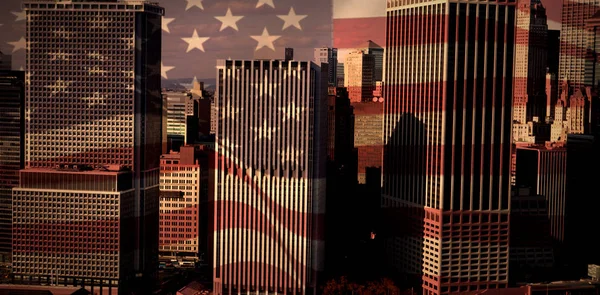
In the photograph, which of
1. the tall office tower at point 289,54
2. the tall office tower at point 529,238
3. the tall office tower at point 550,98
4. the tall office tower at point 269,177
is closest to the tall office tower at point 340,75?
the tall office tower at point 269,177

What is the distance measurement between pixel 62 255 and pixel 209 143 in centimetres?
298

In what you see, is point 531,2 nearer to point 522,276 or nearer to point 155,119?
point 522,276

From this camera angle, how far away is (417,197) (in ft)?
34.0

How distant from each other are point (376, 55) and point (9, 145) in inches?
187

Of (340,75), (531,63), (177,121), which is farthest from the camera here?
(531,63)

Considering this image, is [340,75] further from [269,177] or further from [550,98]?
[550,98]

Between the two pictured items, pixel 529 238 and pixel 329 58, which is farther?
pixel 529 238

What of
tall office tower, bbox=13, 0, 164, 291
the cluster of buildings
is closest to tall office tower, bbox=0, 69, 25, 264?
the cluster of buildings

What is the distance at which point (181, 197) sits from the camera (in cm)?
1237

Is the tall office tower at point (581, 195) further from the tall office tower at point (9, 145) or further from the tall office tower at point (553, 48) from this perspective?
the tall office tower at point (9, 145)

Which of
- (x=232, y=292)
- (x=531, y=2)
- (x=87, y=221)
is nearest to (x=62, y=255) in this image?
(x=87, y=221)

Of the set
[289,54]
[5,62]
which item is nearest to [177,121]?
[5,62]

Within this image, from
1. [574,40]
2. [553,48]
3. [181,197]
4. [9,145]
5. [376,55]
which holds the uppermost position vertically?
[574,40]

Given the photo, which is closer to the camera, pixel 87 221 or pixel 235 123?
pixel 235 123
